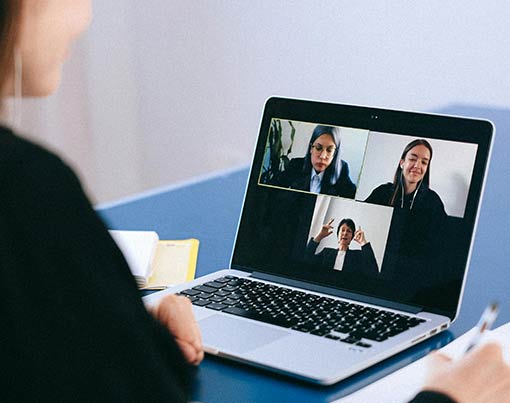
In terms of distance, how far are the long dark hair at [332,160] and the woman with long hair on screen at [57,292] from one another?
1.85 ft

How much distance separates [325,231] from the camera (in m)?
1.24

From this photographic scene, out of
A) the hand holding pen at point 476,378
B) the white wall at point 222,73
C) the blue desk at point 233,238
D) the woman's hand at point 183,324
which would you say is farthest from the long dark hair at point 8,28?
the white wall at point 222,73

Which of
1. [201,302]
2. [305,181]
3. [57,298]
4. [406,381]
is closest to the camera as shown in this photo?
[57,298]

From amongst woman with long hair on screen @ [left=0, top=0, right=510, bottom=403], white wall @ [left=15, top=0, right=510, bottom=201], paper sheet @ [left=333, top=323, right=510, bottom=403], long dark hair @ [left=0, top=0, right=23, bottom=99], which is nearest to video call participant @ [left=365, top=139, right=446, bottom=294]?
paper sheet @ [left=333, top=323, right=510, bottom=403]

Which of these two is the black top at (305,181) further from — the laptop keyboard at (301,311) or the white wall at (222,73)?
the white wall at (222,73)

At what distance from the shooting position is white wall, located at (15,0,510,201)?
2.96 m

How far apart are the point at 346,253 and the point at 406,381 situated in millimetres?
272

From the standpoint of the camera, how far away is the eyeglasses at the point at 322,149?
4.17ft

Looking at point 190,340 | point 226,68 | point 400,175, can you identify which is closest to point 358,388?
point 190,340

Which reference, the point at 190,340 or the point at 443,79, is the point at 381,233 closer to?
the point at 190,340

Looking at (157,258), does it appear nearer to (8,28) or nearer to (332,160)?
(332,160)

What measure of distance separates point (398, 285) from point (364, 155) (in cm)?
19

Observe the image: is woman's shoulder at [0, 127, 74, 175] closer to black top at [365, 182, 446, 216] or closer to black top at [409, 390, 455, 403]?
black top at [409, 390, 455, 403]

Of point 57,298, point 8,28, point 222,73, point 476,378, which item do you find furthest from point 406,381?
point 222,73
